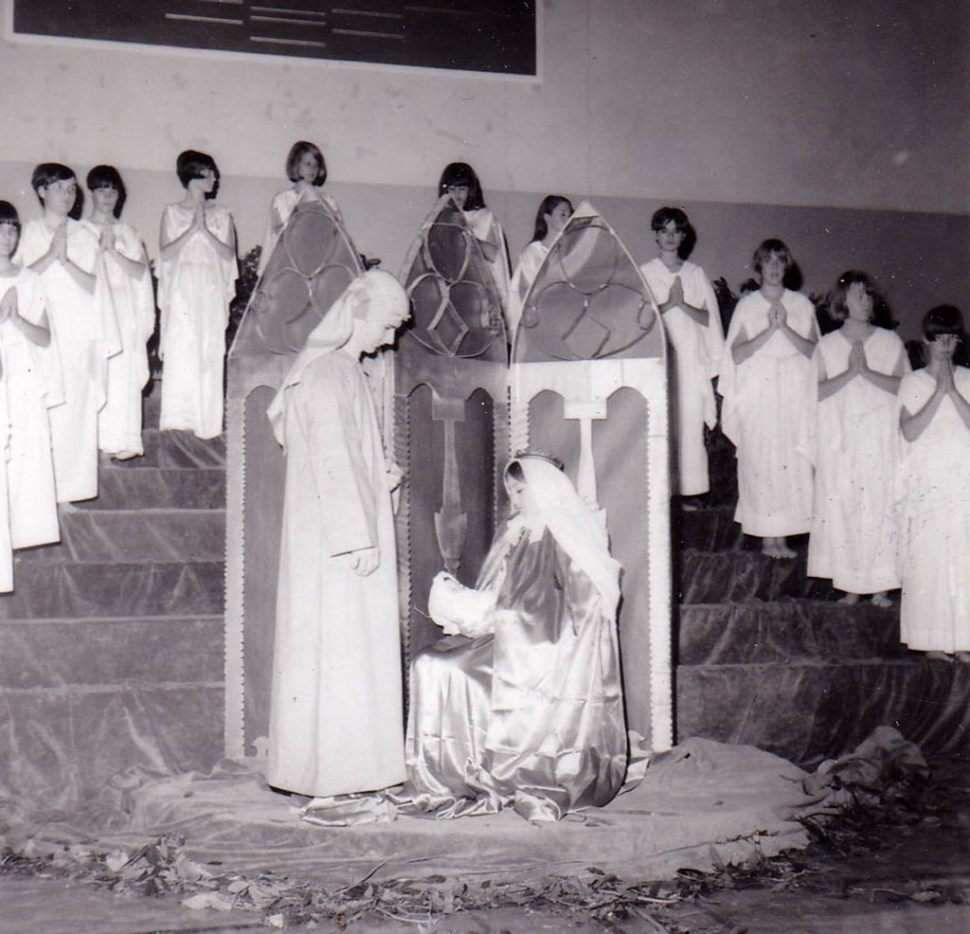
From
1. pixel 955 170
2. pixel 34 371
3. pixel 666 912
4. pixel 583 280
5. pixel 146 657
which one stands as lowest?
pixel 666 912

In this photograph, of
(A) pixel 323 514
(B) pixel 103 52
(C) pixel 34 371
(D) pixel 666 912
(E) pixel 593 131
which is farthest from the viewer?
(E) pixel 593 131

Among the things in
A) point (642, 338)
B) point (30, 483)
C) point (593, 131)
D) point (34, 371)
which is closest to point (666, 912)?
point (642, 338)

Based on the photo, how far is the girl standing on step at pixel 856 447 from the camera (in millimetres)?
5086

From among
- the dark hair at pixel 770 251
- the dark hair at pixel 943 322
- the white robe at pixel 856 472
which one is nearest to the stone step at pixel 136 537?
the white robe at pixel 856 472

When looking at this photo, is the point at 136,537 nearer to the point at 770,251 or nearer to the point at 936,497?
the point at 770,251

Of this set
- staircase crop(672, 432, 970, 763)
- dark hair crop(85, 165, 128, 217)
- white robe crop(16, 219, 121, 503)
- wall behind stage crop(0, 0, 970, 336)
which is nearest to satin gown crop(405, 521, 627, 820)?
staircase crop(672, 432, 970, 763)

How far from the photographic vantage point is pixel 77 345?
16.9 ft

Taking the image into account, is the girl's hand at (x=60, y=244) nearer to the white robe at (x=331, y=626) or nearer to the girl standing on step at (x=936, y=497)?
the white robe at (x=331, y=626)

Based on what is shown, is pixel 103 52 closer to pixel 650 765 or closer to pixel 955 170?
pixel 650 765

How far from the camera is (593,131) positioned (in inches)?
276

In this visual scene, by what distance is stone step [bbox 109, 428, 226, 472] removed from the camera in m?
5.47

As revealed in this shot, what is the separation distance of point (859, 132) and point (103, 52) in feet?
14.7

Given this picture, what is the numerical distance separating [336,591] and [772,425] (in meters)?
2.51

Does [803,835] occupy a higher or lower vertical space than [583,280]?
lower
